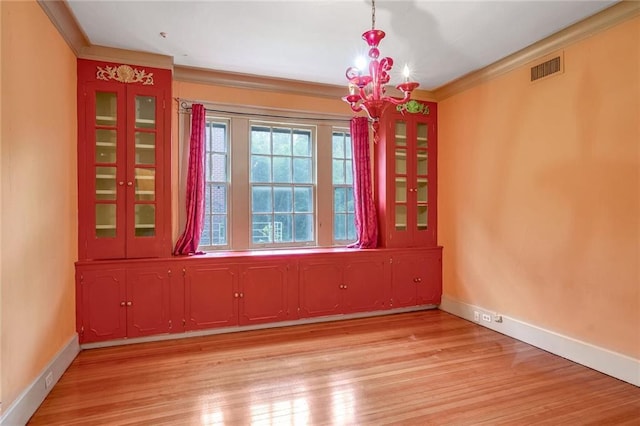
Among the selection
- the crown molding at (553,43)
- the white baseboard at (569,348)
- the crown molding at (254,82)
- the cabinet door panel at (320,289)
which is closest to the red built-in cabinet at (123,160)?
the crown molding at (254,82)

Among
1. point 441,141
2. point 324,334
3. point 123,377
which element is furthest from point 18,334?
point 441,141

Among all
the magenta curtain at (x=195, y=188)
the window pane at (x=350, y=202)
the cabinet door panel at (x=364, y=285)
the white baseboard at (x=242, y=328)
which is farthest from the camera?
the window pane at (x=350, y=202)

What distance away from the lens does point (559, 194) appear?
11.0 ft

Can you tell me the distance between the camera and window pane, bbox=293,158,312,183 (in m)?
4.78

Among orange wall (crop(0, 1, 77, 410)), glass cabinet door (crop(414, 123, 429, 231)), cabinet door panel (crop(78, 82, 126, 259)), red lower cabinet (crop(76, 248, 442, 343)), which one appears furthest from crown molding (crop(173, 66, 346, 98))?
red lower cabinet (crop(76, 248, 442, 343))

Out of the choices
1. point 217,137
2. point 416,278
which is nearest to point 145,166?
point 217,137

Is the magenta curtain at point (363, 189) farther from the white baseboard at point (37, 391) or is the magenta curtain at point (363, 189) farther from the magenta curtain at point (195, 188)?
the white baseboard at point (37, 391)

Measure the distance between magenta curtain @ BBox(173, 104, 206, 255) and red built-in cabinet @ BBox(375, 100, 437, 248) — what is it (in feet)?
7.69

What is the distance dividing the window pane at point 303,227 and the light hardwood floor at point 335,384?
1.37m

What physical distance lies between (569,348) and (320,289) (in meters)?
2.57

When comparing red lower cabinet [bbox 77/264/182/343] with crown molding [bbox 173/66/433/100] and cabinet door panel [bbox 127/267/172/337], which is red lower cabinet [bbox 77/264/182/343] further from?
crown molding [bbox 173/66/433/100]

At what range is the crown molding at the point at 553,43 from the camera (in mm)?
2816

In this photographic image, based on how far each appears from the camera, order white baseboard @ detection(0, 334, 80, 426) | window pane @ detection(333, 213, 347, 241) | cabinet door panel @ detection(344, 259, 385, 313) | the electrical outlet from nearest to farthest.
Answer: white baseboard @ detection(0, 334, 80, 426)
the electrical outlet
cabinet door panel @ detection(344, 259, 385, 313)
window pane @ detection(333, 213, 347, 241)

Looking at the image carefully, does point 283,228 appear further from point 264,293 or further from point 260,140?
point 260,140
